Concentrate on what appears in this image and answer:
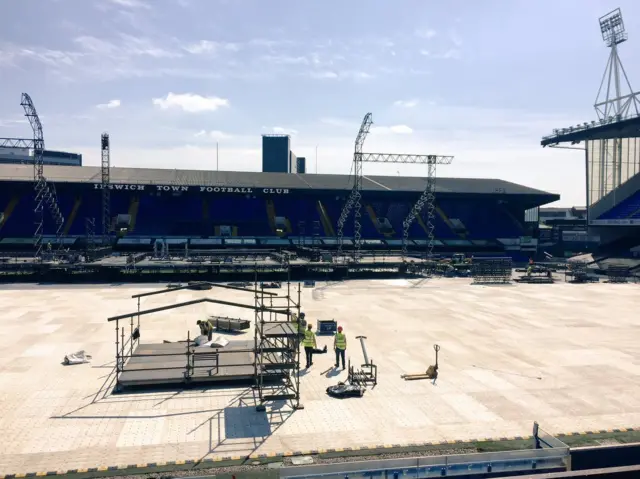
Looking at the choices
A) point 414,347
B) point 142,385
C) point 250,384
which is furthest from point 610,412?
point 142,385

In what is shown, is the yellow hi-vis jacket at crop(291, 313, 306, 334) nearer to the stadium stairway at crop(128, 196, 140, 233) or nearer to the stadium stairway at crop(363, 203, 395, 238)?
the stadium stairway at crop(128, 196, 140, 233)

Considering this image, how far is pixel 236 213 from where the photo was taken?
8812cm

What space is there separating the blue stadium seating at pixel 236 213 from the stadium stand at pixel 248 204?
0.54 feet

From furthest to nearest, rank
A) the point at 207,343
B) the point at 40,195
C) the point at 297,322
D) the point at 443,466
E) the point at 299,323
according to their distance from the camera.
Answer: the point at 40,195 → the point at 207,343 → the point at 297,322 → the point at 299,323 → the point at 443,466

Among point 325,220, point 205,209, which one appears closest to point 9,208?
point 205,209

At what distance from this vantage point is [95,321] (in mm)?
32156

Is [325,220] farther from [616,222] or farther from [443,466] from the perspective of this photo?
[443,466]

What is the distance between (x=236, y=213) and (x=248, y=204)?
119 inches

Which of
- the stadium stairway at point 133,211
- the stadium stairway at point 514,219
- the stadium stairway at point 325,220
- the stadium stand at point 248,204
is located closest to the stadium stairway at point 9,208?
the stadium stand at point 248,204

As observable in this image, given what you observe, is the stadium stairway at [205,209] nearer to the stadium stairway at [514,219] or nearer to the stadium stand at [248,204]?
the stadium stand at [248,204]

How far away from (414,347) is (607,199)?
251ft

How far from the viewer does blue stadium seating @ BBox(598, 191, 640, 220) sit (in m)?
79.2

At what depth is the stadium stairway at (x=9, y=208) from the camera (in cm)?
7819

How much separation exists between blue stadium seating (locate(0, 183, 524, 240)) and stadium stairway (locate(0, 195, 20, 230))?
31 cm
